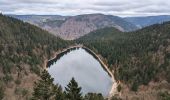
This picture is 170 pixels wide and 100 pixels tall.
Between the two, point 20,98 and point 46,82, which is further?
point 20,98

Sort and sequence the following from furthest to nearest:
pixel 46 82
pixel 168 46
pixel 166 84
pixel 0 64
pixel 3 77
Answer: pixel 168 46 < pixel 0 64 < pixel 3 77 < pixel 166 84 < pixel 46 82

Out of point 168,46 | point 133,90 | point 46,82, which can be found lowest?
point 133,90

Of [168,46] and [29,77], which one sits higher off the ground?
[168,46]

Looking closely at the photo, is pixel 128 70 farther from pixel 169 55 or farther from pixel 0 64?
pixel 0 64

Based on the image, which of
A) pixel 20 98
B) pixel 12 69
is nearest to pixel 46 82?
pixel 20 98

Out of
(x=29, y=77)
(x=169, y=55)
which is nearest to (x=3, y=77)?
(x=29, y=77)

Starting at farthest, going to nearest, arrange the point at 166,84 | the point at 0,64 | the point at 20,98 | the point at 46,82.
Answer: the point at 0,64, the point at 166,84, the point at 20,98, the point at 46,82

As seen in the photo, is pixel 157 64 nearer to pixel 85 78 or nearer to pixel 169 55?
pixel 169 55

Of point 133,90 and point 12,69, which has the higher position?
point 12,69

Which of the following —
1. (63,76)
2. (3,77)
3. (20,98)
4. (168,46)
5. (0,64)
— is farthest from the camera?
(168,46)
